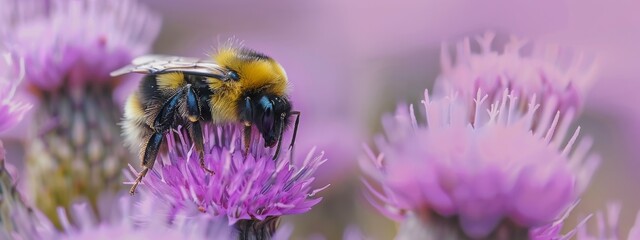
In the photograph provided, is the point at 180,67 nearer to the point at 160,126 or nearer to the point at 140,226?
the point at 160,126

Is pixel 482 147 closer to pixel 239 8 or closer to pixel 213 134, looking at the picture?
pixel 213 134

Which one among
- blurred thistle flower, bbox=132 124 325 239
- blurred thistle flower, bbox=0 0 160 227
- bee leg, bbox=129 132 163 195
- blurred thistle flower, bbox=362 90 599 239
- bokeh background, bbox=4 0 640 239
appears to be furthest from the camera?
bokeh background, bbox=4 0 640 239

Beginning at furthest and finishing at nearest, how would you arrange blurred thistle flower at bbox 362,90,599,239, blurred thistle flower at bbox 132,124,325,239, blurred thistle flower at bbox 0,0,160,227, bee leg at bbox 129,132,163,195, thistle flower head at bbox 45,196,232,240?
blurred thistle flower at bbox 0,0,160,227 < bee leg at bbox 129,132,163,195 < blurred thistle flower at bbox 132,124,325,239 < thistle flower head at bbox 45,196,232,240 < blurred thistle flower at bbox 362,90,599,239

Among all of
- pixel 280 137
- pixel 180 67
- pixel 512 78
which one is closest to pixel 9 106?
pixel 180 67

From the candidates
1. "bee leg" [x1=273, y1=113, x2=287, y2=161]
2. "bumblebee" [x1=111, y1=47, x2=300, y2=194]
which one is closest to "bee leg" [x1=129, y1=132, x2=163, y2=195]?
"bumblebee" [x1=111, y1=47, x2=300, y2=194]

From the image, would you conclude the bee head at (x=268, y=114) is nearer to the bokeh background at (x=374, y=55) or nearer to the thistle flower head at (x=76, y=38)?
the bokeh background at (x=374, y=55)

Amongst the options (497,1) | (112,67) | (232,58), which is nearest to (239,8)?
(497,1)


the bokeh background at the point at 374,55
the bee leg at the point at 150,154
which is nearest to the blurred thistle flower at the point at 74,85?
the bokeh background at the point at 374,55

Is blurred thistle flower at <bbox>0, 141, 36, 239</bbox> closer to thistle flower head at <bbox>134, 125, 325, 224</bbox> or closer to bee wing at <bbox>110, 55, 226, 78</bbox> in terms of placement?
thistle flower head at <bbox>134, 125, 325, 224</bbox>
